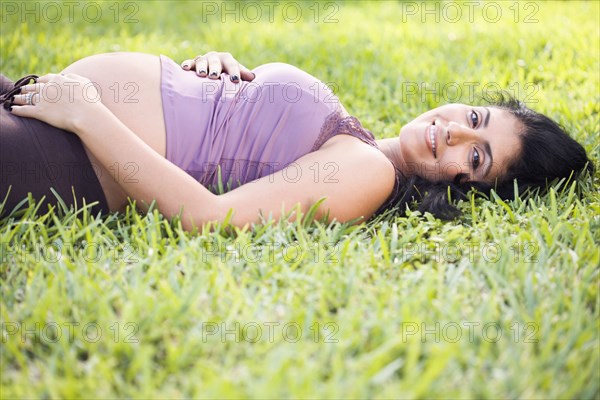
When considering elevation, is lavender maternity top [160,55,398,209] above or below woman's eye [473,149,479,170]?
above

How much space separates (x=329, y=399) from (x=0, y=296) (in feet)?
2.68

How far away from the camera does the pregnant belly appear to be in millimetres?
1946

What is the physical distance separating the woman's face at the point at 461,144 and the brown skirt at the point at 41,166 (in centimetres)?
103

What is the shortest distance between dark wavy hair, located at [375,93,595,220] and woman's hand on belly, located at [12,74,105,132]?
952mm

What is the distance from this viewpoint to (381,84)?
336 centimetres

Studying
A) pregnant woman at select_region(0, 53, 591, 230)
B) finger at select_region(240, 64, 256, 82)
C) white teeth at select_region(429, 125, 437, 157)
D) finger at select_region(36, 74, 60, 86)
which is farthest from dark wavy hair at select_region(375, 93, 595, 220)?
finger at select_region(36, 74, 60, 86)

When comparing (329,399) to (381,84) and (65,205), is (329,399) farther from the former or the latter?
(381,84)

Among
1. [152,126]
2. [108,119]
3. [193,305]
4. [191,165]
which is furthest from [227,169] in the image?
[193,305]

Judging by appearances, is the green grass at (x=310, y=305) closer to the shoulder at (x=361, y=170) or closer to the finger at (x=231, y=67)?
the shoulder at (x=361, y=170)

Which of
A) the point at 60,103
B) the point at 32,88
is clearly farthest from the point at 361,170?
the point at 32,88

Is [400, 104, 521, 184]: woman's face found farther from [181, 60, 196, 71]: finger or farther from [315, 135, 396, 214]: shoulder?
[181, 60, 196, 71]: finger

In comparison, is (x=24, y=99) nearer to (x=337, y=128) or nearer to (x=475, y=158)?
(x=337, y=128)

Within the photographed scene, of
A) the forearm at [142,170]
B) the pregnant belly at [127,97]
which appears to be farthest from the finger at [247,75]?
the forearm at [142,170]

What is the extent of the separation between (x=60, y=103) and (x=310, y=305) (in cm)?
94
